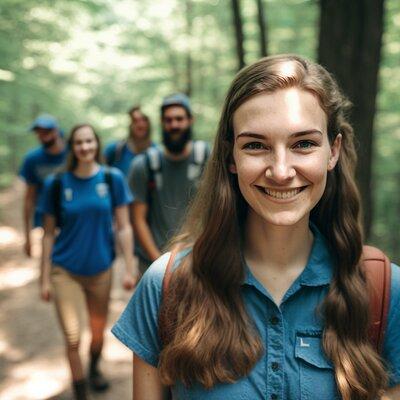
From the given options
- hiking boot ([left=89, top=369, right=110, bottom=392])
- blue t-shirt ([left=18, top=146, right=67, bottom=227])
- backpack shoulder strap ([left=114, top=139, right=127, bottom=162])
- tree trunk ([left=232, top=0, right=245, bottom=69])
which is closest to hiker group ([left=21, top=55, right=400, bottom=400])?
hiking boot ([left=89, top=369, right=110, bottom=392])

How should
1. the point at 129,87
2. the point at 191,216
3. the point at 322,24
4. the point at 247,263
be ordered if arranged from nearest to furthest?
the point at 247,263 → the point at 191,216 → the point at 322,24 → the point at 129,87

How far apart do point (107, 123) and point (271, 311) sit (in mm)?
19592

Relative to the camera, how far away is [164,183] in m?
4.54

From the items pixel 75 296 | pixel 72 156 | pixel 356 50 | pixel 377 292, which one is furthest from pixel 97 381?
pixel 356 50

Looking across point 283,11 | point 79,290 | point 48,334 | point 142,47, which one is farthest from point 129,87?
point 79,290

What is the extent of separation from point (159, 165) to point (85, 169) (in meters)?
0.72

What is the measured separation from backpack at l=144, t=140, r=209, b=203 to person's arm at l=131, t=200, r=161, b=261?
10 cm

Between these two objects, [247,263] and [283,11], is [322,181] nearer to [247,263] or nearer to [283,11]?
[247,263]

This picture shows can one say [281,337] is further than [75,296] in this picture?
No

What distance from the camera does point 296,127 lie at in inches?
63.6

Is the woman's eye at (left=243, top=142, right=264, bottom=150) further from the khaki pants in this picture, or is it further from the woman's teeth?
the khaki pants

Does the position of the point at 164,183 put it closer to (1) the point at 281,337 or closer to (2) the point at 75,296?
(2) the point at 75,296

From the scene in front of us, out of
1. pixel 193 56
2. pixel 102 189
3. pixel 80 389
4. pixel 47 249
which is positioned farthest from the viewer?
pixel 193 56

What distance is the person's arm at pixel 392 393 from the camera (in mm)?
1740
